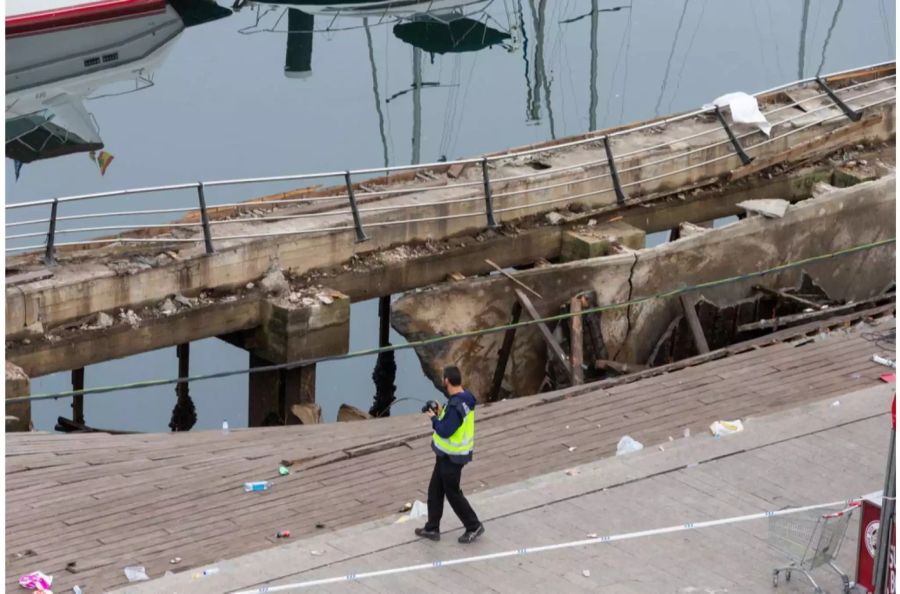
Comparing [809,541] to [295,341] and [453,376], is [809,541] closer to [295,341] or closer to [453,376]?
[453,376]

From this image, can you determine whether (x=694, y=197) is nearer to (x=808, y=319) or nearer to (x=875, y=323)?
(x=808, y=319)

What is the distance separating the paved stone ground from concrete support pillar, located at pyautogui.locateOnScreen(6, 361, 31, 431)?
502 centimetres

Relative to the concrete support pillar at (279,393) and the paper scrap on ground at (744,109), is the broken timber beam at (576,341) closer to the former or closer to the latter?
the concrete support pillar at (279,393)

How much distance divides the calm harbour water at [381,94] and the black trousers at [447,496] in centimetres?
1175

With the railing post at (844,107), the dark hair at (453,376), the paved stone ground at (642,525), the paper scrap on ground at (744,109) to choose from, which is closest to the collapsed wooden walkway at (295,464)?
the paved stone ground at (642,525)

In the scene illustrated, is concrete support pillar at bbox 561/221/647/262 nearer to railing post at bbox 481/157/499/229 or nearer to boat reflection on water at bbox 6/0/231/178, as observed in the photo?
railing post at bbox 481/157/499/229

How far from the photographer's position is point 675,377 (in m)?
16.9

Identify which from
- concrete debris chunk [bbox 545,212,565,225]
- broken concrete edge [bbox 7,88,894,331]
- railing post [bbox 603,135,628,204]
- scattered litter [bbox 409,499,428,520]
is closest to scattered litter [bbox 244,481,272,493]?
scattered litter [bbox 409,499,428,520]

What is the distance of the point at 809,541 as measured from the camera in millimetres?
12094

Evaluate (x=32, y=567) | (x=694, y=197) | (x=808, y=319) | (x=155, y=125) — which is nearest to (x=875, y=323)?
(x=808, y=319)

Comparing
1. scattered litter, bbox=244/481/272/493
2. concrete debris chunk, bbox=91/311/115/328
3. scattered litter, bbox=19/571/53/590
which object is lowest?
concrete debris chunk, bbox=91/311/115/328

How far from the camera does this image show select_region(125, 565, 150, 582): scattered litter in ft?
40.5

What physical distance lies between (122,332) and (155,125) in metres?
19.4

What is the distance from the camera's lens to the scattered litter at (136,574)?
40.5 feet
